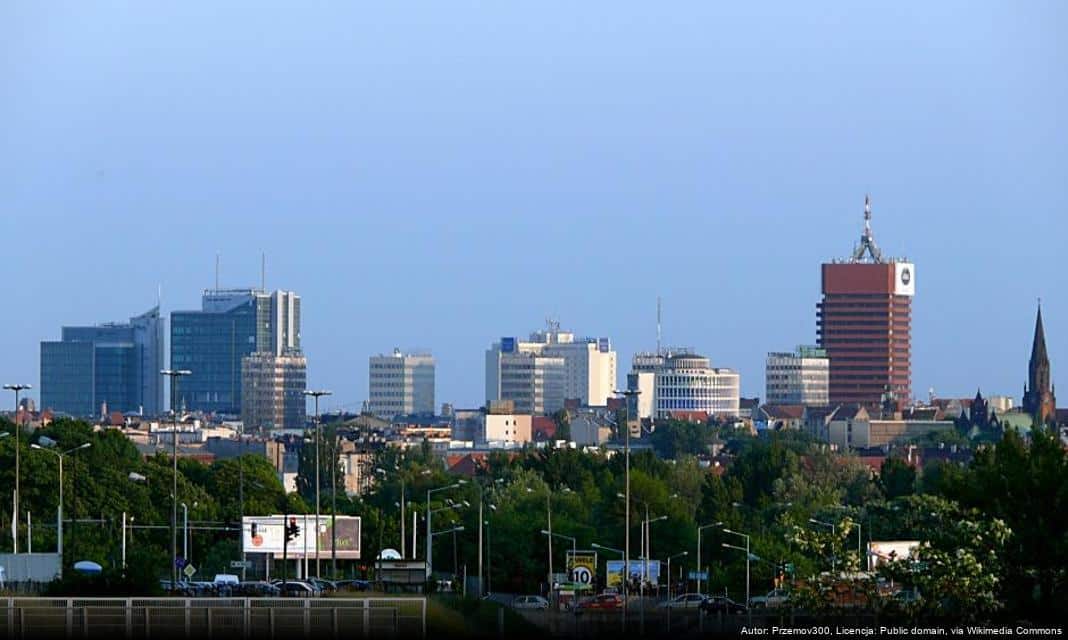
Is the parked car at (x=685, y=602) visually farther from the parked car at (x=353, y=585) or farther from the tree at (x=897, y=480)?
the tree at (x=897, y=480)

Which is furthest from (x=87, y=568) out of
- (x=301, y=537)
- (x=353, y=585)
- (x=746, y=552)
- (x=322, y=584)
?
(x=746, y=552)

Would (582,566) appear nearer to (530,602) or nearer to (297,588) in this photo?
(530,602)

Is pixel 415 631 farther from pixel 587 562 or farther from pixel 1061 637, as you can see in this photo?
pixel 587 562

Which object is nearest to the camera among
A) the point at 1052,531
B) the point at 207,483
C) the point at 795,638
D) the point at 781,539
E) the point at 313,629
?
the point at 795,638

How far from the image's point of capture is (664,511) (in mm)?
143625

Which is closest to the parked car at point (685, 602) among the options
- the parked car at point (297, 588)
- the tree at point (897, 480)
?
the parked car at point (297, 588)

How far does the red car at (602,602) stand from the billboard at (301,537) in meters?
19.1

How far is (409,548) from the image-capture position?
13725 cm

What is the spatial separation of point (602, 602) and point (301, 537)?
2631 cm

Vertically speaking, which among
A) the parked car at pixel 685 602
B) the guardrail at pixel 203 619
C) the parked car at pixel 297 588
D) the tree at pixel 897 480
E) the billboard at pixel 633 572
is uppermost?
the guardrail at pixel 203 619

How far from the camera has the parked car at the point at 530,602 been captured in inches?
3797

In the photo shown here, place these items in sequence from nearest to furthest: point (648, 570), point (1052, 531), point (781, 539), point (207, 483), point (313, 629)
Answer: point (313, 629) → point (1052, 531) → point (648, 570) → point (781, 539) → point (207, 483)

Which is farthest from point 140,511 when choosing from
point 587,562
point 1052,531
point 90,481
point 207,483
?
point 1052,531

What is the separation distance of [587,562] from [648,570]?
3012 millimetres
